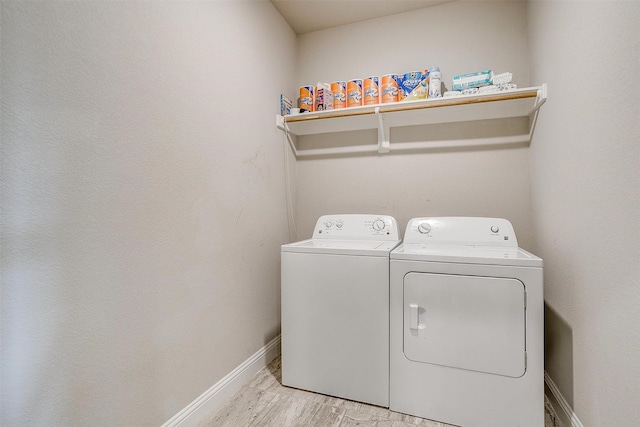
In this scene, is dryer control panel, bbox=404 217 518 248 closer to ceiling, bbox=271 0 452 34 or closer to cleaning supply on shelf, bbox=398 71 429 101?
cleaning supply on shelf, bbox=398 71 429 101

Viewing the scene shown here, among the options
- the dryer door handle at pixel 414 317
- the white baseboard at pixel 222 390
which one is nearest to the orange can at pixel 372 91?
the dryer door handle at pixel 414 317

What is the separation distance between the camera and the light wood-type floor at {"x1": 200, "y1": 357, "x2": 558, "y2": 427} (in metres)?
1.42

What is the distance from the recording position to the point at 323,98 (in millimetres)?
2137

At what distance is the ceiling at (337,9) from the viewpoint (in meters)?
2.09

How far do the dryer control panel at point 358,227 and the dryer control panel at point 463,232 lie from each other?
120 mm

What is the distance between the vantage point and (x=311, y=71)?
247 centimetres

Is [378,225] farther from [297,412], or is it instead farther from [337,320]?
[297,412]

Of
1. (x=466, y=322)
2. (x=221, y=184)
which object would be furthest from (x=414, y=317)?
(x=221, y=184)

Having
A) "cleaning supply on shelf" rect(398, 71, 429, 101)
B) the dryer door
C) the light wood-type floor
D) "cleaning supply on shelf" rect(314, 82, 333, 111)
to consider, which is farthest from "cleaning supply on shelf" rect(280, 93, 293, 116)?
the light wood-type floor

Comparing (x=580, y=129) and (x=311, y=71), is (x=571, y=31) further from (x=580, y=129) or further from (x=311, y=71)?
(x=311, y=71)

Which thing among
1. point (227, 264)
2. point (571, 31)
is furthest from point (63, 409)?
point (571, 31)

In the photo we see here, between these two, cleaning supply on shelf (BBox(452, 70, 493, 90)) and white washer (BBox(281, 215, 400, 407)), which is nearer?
white washer (BBox(281, 215, 400, 407))

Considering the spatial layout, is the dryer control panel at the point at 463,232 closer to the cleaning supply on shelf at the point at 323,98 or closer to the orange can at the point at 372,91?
the orange can at the point at 372,91

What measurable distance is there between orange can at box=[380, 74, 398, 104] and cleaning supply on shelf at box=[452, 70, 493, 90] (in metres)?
0.37
